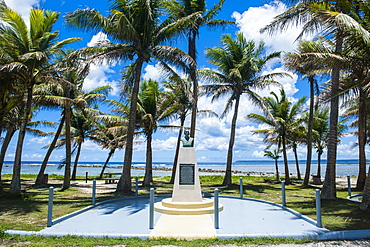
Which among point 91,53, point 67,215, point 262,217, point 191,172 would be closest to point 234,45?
point 91,53

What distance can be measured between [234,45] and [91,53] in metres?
10.4

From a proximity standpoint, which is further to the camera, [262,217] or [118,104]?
[118,104]

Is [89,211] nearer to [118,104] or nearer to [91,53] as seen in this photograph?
[91,53]

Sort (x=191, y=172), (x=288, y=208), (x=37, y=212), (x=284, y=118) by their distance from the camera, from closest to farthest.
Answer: (x=37, y=212) → (x=288, y=208) → (x=191, y=172) → (x=284, y=118)

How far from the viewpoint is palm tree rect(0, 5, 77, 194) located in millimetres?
12797

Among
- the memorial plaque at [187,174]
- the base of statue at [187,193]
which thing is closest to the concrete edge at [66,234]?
the base of statue at [187,193]

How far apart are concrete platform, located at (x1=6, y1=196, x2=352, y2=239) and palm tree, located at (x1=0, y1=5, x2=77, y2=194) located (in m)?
6.09

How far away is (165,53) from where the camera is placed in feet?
48.4

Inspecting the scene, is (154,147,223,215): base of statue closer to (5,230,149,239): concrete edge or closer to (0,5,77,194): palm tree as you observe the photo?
(5,230,149,239): concrete edge

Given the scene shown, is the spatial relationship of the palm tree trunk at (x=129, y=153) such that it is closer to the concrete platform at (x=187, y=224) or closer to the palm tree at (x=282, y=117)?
the concrete platform at (x=187, y=224)

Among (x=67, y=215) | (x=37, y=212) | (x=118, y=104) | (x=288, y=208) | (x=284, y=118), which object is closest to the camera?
(x=67, y=215)

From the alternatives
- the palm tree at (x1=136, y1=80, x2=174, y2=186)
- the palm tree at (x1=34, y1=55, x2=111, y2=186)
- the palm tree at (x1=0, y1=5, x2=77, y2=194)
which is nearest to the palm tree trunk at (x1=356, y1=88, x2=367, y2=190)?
the palm tree at (x1=136, y1=80, x2=174, y2=186)

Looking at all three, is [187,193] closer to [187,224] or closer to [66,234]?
[187,224]

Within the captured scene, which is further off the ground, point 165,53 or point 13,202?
point 165,53
